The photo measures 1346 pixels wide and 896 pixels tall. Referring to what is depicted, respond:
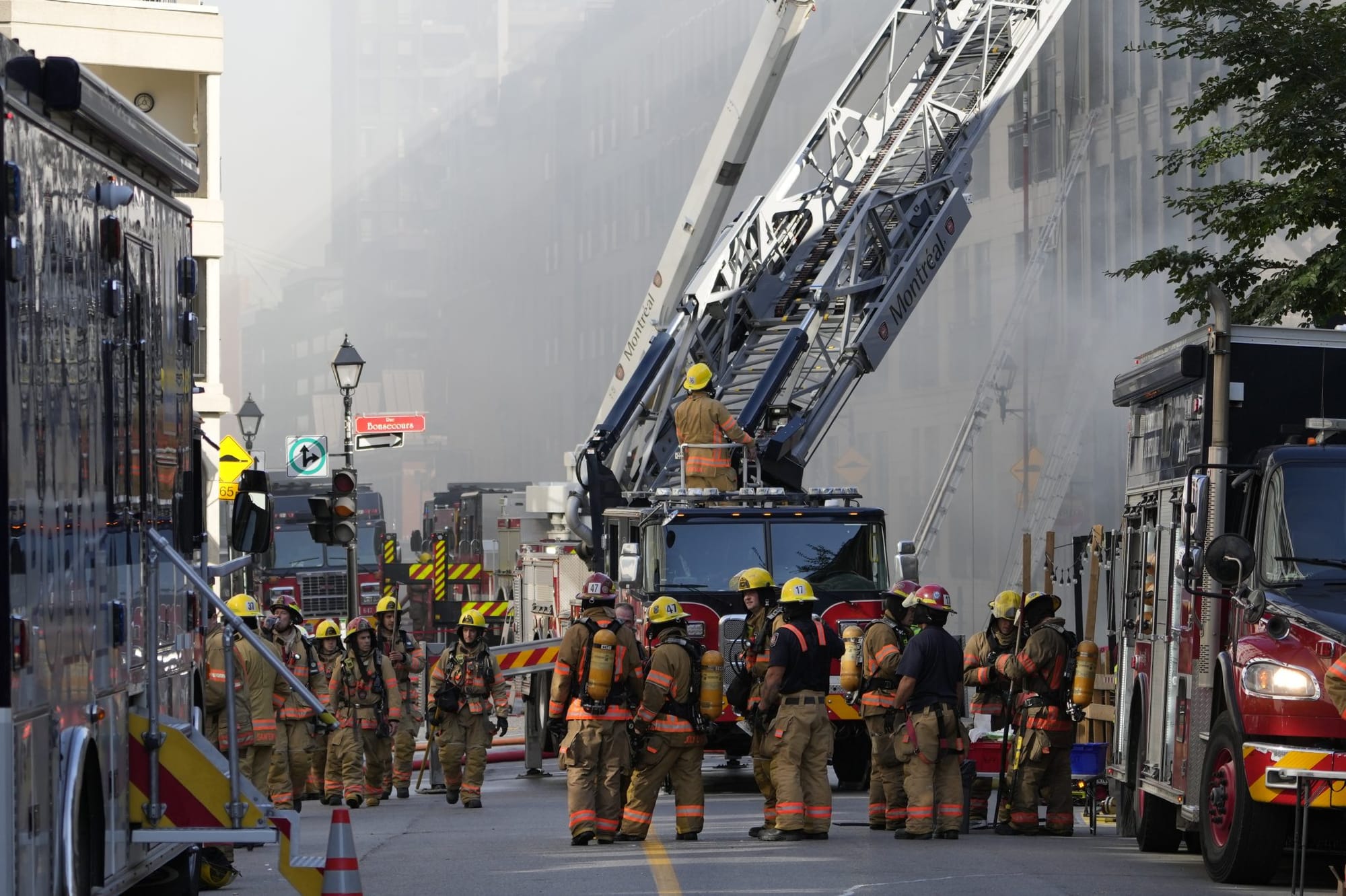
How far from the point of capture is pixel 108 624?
301 inches

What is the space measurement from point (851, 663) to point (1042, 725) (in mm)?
1427

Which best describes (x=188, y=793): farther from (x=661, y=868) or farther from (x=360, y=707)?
(x=360, y=707)

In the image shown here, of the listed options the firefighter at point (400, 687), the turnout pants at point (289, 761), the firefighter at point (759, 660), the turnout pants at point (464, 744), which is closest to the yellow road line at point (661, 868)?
the firefighter at point (759, 660)

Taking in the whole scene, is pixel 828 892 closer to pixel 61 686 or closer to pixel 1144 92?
pixel 61 686

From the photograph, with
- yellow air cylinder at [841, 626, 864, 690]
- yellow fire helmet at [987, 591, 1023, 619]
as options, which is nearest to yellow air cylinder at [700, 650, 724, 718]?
yellow air cylinder at [841, 626, 864, 690]

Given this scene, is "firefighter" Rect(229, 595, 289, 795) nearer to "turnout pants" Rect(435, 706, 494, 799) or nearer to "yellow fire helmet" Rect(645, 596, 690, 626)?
"turnout pants" Rect(435, 706, 494, 799)

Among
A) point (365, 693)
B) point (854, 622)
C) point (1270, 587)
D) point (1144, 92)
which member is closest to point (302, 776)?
point (365, 693)

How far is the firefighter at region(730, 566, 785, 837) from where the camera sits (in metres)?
13.5

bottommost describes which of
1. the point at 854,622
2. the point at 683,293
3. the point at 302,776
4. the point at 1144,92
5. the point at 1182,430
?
the point at 302,776

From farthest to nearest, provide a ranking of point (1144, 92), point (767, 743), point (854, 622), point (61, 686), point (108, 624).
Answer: point (1144, 92) < point (854, 622) < point (767, 743) < point (108, 624) < point (61, 686)

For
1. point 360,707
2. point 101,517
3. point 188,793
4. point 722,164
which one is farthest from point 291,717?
point 101,517

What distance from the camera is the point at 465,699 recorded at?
17391 millimetres

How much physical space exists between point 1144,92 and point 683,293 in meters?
11.6

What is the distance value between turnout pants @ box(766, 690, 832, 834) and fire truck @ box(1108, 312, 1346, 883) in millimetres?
1926
